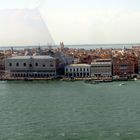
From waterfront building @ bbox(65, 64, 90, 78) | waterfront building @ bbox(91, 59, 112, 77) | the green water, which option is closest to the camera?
the green water

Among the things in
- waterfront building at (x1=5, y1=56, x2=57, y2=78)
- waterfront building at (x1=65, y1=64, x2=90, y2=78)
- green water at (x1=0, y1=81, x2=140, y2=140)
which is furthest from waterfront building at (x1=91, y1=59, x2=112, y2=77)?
green water at (x1=0, y1=81, x2=140, y2=140)

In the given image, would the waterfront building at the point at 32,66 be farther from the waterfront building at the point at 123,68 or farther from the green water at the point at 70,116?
the green water at the point at 70,116

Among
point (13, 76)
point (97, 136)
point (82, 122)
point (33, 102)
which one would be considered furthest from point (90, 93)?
point (13, 76)

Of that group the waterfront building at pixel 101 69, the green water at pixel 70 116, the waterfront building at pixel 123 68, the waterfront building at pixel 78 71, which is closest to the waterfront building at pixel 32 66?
the waterfront building at pixel 78 71

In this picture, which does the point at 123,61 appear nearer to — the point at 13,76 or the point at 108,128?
the point at 13,76

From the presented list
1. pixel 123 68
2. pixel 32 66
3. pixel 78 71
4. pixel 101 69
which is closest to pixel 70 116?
pixel 101 69

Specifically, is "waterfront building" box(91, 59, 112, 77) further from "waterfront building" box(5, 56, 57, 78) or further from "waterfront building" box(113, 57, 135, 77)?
"waterfront building" box(5, 56, 57, 78)
